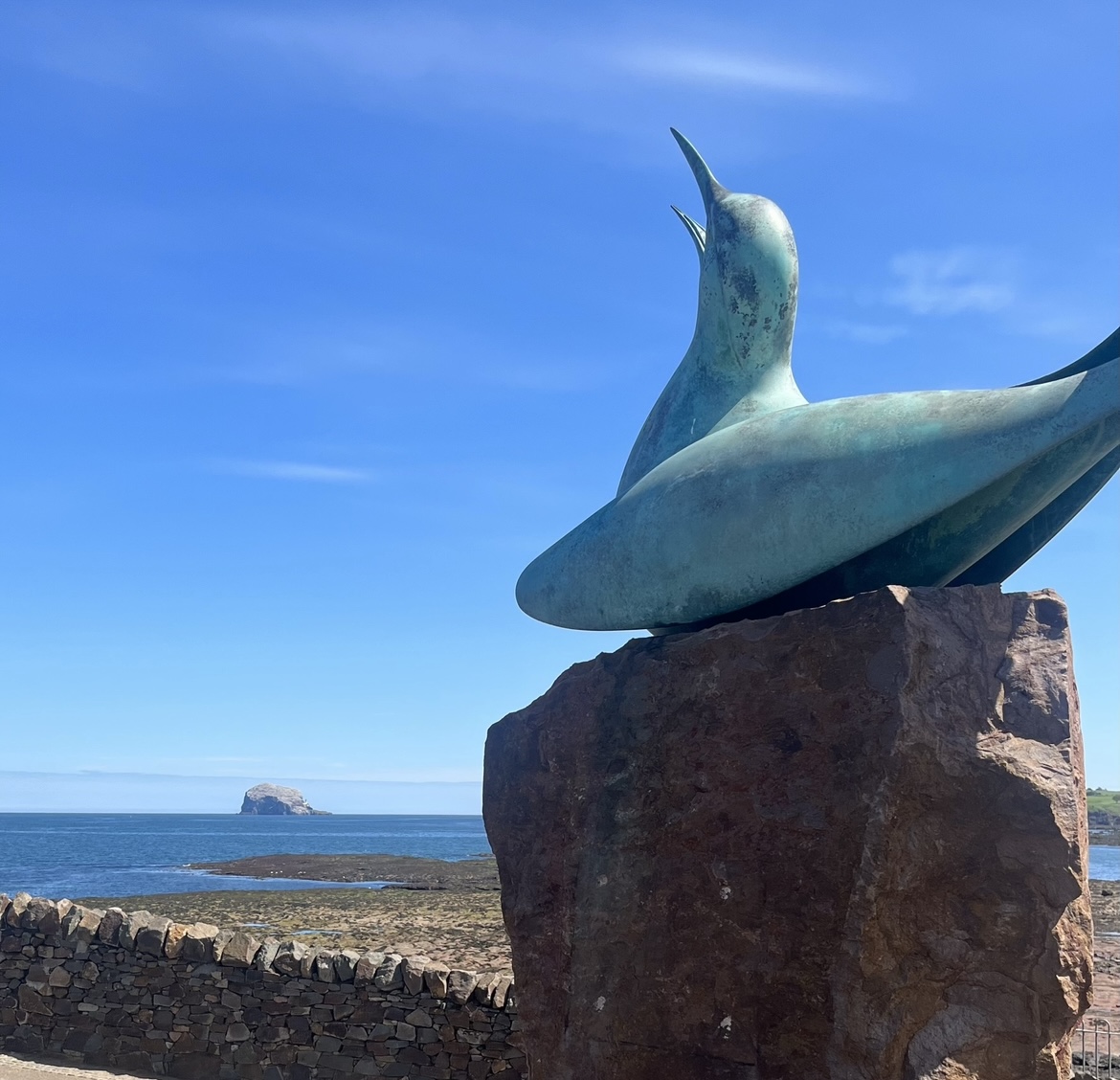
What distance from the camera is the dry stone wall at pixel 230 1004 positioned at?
9539 millimetres

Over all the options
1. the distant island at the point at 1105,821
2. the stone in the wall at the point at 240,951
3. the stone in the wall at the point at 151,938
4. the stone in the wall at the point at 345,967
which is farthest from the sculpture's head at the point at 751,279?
the distant island at the point at 1105,821

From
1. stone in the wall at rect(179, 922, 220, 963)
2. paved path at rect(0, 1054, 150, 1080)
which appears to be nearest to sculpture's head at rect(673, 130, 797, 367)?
stone in the wall at rect(179, 922, 220, 963)

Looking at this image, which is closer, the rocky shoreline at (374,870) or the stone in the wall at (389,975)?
the stone in the wall at (389,975)

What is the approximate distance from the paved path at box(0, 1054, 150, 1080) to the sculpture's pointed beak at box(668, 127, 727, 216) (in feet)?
28.7

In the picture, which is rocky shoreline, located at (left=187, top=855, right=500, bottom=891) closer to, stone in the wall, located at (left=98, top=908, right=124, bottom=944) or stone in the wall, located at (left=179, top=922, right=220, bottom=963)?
stone in the wall, located at (left=98, top=908, right=124, bottom=944)

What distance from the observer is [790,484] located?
4797mm

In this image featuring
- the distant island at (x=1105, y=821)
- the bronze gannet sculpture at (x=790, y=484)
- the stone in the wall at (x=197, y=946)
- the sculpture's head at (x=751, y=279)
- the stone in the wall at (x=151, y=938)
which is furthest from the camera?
the distant island at (x=1105, y=821)

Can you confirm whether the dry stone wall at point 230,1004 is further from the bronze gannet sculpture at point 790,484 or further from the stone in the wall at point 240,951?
the bronze gannet sculpture at point 790,484

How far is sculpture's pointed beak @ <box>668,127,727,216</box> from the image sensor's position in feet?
19.5

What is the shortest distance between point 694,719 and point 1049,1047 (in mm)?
1777

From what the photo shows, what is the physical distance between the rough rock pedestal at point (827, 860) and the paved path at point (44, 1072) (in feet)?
21.8

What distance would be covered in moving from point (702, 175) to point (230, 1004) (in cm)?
805

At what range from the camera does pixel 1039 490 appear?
4.83 metres

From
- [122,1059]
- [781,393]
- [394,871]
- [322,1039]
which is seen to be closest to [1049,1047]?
[781,393]
